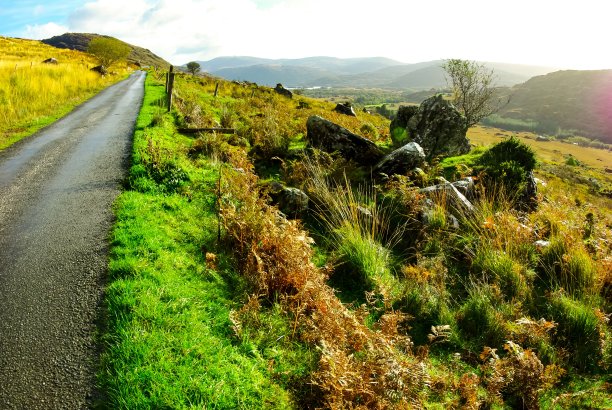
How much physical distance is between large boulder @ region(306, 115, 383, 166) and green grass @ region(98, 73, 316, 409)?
6748 mm

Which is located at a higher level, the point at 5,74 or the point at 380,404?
the point at 5,74

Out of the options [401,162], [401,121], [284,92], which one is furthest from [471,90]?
[284,92]

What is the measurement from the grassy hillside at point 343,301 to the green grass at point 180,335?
0.02 metres

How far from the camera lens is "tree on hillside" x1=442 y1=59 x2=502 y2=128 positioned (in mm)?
23531

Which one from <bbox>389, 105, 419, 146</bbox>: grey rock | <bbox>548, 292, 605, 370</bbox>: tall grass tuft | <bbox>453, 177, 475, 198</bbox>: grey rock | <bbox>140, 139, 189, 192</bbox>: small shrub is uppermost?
<bbox>389, 105, 419, 146</bbox>: grey rock

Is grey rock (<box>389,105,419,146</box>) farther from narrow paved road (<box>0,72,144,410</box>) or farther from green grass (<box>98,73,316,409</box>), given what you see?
green grass (<box>98,73,316,409</box>)

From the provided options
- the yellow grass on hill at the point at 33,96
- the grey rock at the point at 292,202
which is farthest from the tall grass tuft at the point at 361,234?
the yellow grass on hill at the point at 33,96

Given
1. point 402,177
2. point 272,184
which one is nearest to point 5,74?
point 272,184

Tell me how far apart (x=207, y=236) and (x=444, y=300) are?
15.3 feet

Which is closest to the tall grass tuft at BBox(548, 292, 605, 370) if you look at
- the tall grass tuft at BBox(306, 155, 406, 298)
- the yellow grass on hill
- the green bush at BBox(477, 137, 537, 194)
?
the tall grass tuft at BBox(306, 155, 406, 298)

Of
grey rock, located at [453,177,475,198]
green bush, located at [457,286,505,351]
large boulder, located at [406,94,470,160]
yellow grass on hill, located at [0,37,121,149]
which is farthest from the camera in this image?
Result: yellow grass on hill, located at [0,37,121,149]

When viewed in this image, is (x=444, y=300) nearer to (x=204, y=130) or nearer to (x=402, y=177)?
(x=402, y=177)

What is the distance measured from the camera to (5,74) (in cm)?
1958

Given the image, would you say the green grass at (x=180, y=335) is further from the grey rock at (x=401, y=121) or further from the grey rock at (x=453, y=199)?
the grey rock at (x=401, y=121)
